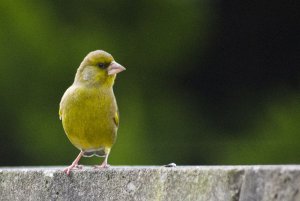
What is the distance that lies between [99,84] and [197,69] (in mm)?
3070

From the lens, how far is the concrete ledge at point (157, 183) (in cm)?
249

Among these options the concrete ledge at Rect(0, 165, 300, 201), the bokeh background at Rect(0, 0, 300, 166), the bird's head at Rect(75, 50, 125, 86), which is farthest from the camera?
the bokeh background at Rect(0, 0, 300, 166)

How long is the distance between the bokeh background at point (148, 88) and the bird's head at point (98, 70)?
211cm

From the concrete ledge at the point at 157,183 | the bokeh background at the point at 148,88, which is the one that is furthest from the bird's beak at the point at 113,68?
the bokeh background at the point at 148,88

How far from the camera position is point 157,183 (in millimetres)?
2891

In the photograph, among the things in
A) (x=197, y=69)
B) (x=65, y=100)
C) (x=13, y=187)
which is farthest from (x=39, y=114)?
(x=13, y=187)

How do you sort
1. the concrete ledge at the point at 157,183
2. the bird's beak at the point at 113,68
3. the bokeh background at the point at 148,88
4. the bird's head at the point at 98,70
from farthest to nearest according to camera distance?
the bokeh background at the point at 148,88 < the bird's head at the point at 98,70 < the bird's beak at the point at 113,68 < the concrete ledge at the point at 157,183

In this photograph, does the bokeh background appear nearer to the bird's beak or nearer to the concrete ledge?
the bird's beak

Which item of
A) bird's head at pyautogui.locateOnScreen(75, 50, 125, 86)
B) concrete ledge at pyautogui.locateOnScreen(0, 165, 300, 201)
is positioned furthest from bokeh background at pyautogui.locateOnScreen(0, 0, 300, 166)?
concrete ledge at pyautogui.locateOnScreen(0, 165, 300, 201)

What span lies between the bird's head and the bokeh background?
2.11m

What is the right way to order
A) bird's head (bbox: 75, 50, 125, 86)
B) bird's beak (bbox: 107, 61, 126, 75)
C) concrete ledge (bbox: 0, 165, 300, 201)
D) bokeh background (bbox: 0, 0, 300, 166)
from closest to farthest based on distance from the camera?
1. concrete ledge (bbox: 0, 165, 300, 201)
2. bird's beak (bbox: 107, 61, 126, 75)
3. bird's head (bbox: 75, 50, 125, 86)
4. bokeh background (bbox: 0, 0, 300, 166)

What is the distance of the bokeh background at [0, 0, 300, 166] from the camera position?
6.08 m

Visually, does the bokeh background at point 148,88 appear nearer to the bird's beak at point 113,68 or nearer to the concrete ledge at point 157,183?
the bird's beak at point 113,68

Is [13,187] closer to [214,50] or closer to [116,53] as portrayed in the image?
[116,53]
